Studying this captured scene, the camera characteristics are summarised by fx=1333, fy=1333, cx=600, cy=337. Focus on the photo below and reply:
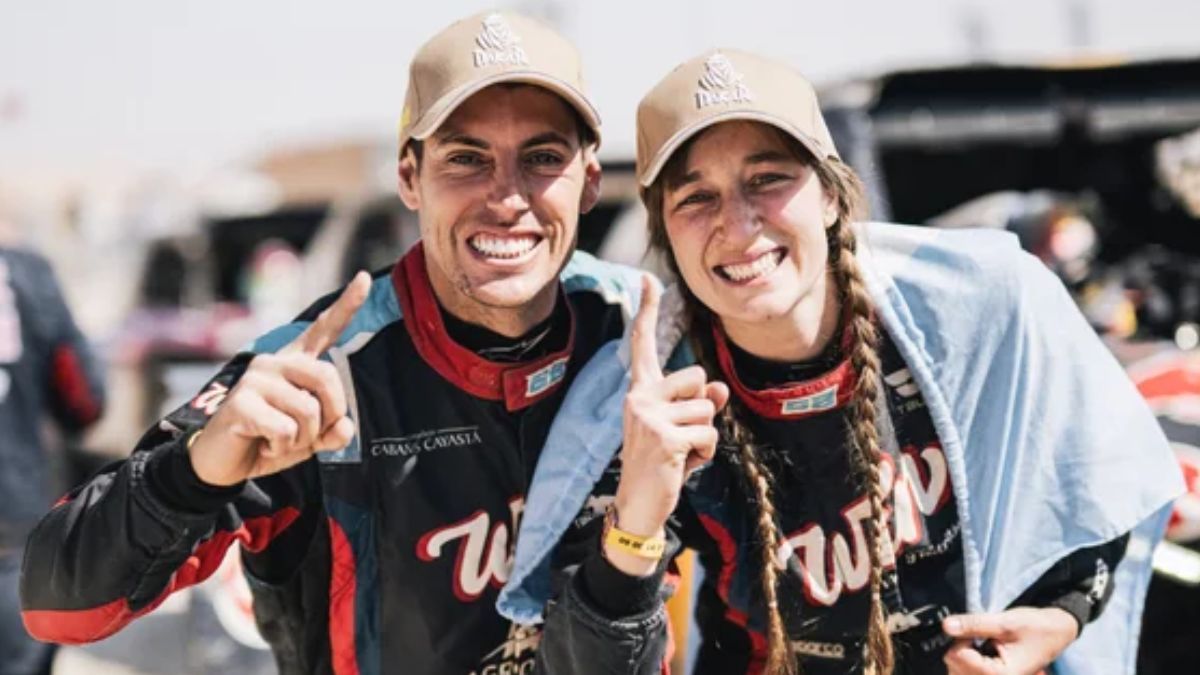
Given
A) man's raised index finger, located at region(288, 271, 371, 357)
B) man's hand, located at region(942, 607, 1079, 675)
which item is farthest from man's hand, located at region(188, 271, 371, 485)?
man's hand, located at region(942, 607, 1079, 675)

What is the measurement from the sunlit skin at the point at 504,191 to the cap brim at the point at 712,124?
0.54 ft

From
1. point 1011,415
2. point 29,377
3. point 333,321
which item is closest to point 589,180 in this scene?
point 333,321

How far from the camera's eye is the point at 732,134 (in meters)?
2.28

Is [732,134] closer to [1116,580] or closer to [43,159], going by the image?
[1116,580]

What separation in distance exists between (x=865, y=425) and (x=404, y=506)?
2.66 ft

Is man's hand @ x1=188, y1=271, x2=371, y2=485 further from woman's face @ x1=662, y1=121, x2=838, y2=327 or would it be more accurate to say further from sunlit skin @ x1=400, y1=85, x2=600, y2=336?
woman's face @ x1=662, y1=121, x2=838, y2=327

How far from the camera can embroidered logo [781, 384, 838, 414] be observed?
2369 mm

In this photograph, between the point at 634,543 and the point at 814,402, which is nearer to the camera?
the point at 634,543

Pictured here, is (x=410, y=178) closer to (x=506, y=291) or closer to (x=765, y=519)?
(x=506, y=291)

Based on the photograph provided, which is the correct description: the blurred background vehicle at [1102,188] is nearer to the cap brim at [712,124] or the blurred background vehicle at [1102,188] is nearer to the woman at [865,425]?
the woman at [865,425]

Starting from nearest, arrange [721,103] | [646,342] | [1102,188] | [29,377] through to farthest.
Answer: [646,342], [721,103], [29,377], [1102,188]

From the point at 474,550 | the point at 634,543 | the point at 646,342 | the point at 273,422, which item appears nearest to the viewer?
the point at 273,422

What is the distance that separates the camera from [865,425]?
2299 mm

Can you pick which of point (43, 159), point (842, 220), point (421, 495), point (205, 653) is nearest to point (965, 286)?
point (842, 220)
